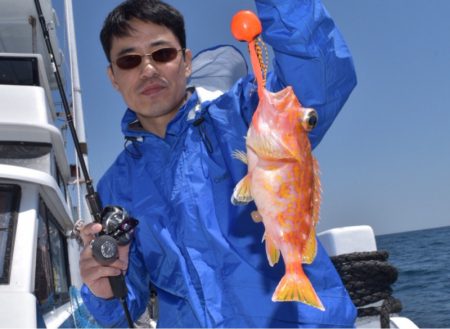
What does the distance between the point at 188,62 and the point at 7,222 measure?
5.36ft

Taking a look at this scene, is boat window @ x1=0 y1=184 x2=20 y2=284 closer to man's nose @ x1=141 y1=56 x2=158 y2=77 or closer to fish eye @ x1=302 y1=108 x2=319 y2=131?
man's nose @ x1=141 y1=56 x2=158 y2=77

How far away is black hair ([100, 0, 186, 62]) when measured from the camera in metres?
3.00

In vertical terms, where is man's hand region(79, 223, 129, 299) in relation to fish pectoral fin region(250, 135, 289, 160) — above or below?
below

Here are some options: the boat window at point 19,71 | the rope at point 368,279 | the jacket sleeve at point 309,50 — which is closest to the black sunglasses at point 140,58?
the jacket sleeve at point 309,50

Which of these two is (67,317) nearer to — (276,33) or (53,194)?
(53,194)

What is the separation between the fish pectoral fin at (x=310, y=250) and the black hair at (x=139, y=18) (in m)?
1.60

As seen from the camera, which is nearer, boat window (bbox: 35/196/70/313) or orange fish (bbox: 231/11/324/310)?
orange fish (bbox: 231/11/324/310)

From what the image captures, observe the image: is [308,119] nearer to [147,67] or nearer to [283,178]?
[283,178]

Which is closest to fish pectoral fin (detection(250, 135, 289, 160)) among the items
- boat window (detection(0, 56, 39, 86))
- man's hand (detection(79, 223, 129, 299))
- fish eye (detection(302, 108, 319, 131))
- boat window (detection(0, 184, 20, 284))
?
fish eye (detection(302, 108, 319, 131))

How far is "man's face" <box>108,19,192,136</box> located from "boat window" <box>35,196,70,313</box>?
1598 mm

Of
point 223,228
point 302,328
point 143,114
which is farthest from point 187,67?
point 302,328

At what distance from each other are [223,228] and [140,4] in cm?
157

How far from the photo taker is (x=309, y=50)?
2.22 metres

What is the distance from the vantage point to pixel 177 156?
2.72 meters
